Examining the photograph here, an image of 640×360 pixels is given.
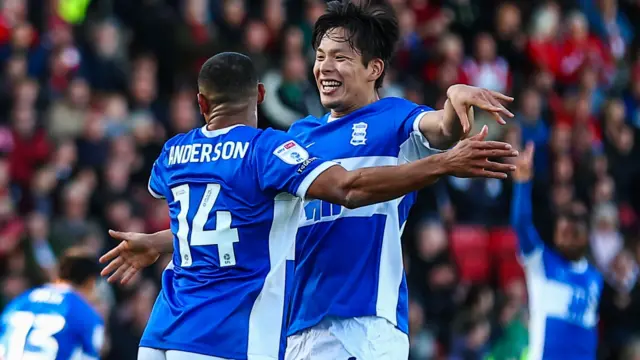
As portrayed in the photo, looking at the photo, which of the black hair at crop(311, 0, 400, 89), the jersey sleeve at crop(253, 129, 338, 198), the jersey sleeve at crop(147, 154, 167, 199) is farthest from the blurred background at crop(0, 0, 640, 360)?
the jersey sleeve at crop(253, 129, 338, 198)

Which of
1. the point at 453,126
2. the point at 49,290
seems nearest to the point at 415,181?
the point at 453,126

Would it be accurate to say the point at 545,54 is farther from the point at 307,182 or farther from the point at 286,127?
the point at 307,182

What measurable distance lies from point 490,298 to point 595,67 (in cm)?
554

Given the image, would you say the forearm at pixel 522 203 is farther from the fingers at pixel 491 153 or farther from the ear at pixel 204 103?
the fingers at pixel 491 153

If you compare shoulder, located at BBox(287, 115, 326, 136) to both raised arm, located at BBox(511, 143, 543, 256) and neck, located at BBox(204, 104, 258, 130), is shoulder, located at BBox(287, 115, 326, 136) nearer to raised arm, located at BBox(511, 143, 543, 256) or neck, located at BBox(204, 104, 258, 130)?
neck, located at BBox(204, 104, 258, 130)

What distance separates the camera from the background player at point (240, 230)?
5684 millimetres

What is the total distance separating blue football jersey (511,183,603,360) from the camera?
1003 centimetres

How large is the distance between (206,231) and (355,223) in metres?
0.91

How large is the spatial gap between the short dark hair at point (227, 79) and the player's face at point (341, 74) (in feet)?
1.99

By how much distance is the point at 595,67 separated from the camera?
17.9 metres

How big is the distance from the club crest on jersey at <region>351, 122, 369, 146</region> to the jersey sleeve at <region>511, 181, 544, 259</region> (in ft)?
11.0

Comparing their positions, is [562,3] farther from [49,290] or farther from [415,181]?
[415,181]

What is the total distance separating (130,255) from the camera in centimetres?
677

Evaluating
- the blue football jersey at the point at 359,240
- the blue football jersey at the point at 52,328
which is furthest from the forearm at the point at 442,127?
the blue football jersey at the point at 52,328
